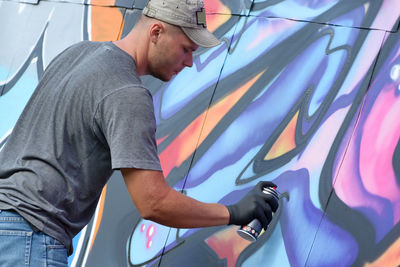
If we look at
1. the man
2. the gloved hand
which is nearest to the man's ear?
the man

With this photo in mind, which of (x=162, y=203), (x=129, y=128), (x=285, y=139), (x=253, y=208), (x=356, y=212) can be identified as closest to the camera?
(x=129, y=128)

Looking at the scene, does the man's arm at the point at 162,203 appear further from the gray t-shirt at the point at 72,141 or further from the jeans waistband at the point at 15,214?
the jeans waistband at the point at 15,214

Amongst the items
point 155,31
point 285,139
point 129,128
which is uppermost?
point 155,31

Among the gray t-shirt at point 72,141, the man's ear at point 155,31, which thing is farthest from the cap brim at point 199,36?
the gray t-shirt at point 72,141

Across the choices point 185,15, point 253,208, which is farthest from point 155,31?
point 253,208

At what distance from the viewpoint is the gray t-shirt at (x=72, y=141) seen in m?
3.00

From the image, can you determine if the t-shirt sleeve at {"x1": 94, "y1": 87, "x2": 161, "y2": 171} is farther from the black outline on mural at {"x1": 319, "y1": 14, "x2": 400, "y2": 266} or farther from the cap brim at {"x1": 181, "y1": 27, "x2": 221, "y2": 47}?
the black outline on mural at {"x1": 319, "y1": 14, "x2": 400, "y2": 266}

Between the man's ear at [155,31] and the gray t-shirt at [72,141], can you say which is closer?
the gray t-shirt at [72,141]

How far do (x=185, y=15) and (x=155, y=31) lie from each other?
16 centimetres

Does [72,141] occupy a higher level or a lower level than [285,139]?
higher

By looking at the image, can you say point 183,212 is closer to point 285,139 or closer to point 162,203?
point 162,203

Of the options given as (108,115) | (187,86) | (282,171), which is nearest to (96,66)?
(108,115)

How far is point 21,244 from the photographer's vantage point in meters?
3.07

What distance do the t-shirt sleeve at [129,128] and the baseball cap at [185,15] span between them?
426 mm
